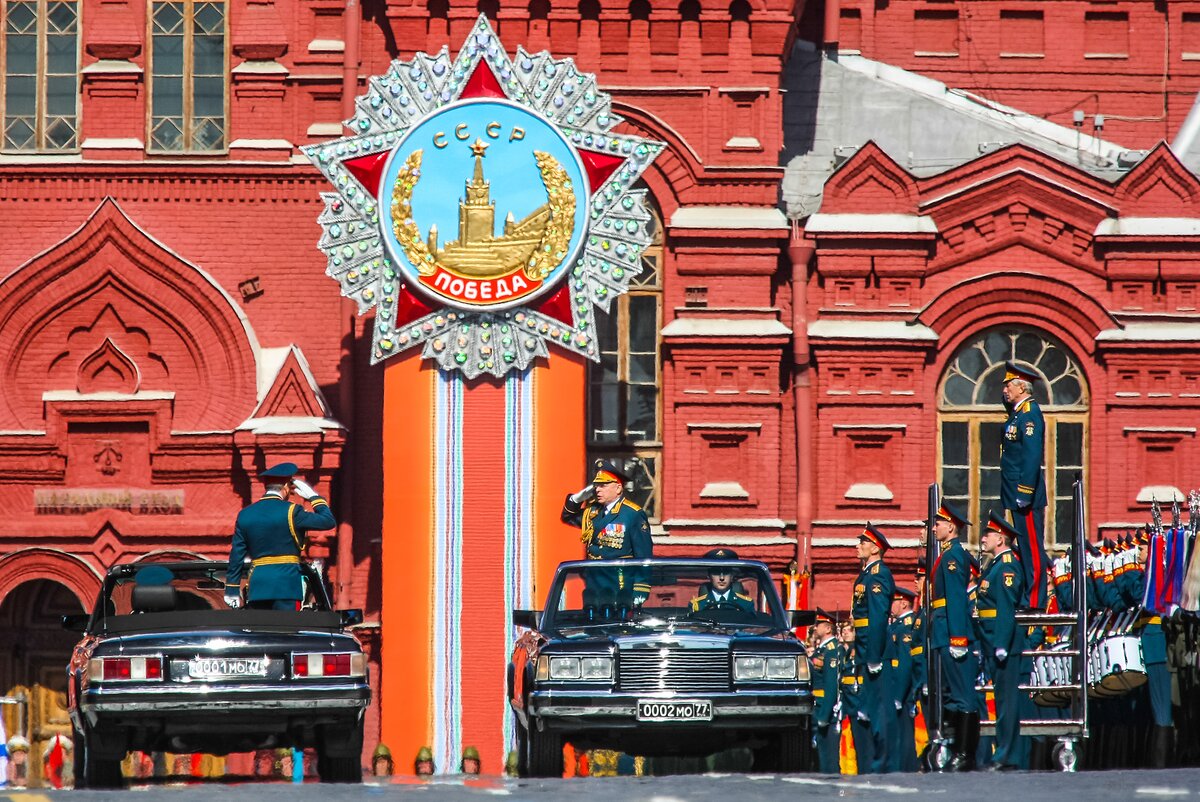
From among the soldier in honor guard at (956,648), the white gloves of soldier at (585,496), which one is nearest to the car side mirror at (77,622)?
the white gloves of soldier at (585,496)

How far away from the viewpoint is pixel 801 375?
24672 mm

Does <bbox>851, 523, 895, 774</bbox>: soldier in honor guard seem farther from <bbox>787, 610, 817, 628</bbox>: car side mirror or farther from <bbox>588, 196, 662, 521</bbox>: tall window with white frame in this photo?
<bbox>588, 196, 662, 521</bbox>: tall window with white frame

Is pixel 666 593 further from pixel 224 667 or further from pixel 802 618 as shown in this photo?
pixel 224 667

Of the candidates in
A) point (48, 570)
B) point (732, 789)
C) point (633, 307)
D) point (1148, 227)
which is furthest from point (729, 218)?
point (732, 789)

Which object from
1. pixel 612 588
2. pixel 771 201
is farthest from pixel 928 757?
pixel 771 201

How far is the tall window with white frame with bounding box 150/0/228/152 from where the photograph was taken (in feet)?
82.0

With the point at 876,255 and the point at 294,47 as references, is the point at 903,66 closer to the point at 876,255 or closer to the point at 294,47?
the point at 876,255

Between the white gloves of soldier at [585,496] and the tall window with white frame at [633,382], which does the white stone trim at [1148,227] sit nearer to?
the tall window with white frame at [633,382]

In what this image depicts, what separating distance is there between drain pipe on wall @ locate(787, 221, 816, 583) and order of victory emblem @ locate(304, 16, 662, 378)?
3158 mm

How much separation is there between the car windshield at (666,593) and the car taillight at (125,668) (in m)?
2.75

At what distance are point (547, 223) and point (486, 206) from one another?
59 cm

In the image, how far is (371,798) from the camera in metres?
12.7

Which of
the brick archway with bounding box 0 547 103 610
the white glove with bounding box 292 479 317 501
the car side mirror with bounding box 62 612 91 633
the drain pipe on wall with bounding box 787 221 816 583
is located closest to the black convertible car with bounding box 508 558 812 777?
the white glove with bounding box 292 479 317 501

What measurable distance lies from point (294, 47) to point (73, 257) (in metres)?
3.19
